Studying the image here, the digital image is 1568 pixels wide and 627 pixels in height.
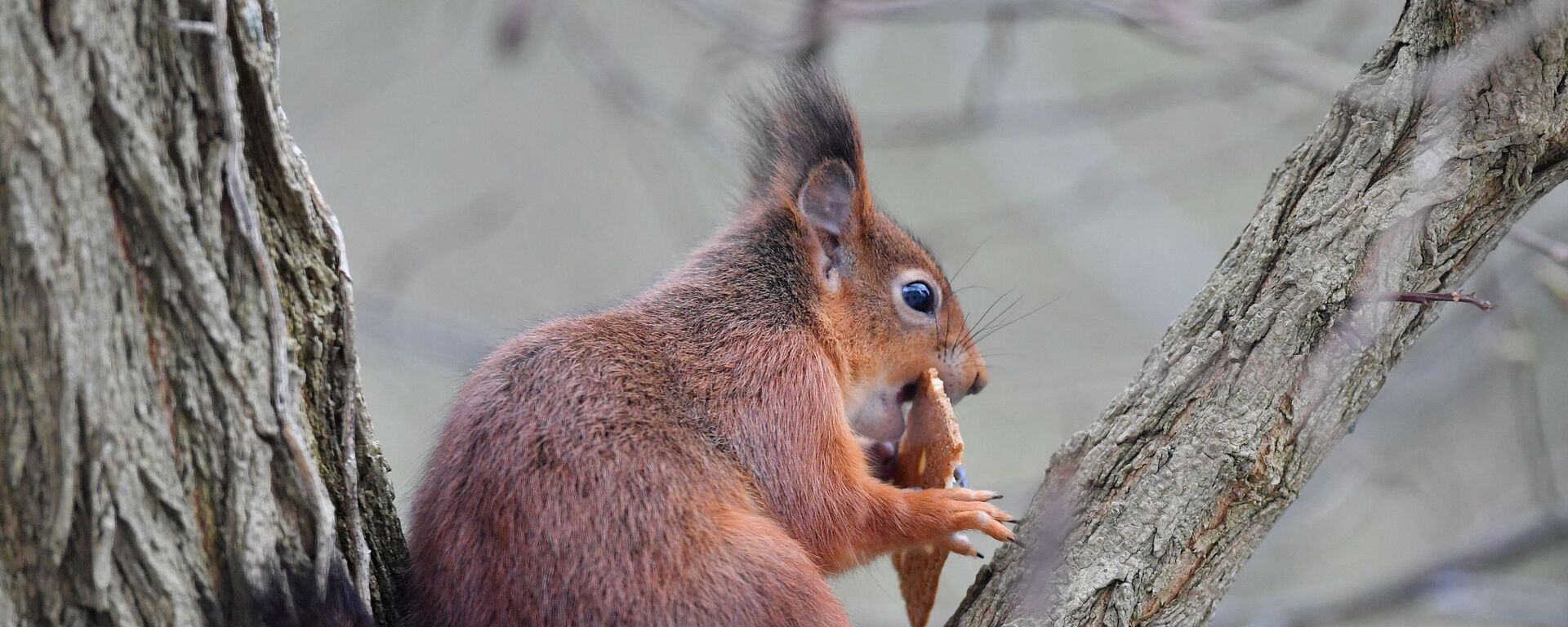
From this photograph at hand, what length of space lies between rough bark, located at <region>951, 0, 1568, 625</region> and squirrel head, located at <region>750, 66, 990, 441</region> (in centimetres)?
67

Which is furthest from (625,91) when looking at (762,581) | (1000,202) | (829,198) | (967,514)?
(1000,202)

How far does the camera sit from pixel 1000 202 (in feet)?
22.6

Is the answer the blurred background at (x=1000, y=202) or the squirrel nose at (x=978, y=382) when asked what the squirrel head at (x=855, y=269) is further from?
the blurred background at (x=1000, y=202)

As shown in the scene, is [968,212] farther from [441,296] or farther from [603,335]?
[603,335]

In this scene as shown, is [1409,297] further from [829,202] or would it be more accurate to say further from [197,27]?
[197,27]

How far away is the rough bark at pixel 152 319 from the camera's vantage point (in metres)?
1.15

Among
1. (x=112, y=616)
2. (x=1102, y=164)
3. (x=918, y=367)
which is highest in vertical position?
(x=1102, y=164)

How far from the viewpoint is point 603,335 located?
6.73ft

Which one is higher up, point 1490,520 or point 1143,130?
point 1143,130

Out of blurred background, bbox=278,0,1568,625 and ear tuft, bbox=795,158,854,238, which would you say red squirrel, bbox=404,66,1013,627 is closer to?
ear tuft, bbox=795,158,854,238

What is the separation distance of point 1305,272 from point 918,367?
3.10 ft

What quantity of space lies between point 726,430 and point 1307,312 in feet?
2.86

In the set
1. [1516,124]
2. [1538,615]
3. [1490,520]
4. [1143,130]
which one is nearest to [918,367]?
[1516,124]

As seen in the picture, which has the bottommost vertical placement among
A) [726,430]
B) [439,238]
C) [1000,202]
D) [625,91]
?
[726,430]
